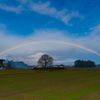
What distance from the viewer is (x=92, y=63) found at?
154375mm

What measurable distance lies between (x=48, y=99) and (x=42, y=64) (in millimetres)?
65889

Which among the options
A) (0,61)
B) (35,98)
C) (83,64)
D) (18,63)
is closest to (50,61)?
(0,61)

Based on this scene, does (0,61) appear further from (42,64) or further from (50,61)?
(50,61)

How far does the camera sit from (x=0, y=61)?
8500 centimetres

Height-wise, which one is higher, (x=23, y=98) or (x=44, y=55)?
(x=44, y=55)

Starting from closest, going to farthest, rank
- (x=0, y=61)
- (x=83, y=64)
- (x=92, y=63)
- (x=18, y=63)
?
(x=0, y=61)
(x=83, y=64)
(x=92, y=63)
(x=18, y=63)

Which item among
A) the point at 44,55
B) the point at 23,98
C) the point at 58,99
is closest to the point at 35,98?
the point at 23,98

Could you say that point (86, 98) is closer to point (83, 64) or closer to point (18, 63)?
point (83, 64)

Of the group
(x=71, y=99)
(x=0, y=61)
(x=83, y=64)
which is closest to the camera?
(x=71, y=99)

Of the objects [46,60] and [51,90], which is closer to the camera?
[51,90]

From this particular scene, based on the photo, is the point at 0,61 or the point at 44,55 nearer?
the point at 44,55

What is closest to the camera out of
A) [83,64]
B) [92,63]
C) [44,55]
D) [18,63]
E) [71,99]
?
[71,99]

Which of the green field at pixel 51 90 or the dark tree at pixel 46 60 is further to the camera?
the dark tree at pixel 46 60

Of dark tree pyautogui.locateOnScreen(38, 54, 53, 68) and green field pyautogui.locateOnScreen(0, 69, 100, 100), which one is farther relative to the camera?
dark tree pyautogui.locateOnScreen(38, 54, 53, 68)
